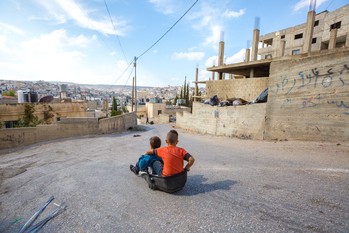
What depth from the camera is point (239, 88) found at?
11555 mm

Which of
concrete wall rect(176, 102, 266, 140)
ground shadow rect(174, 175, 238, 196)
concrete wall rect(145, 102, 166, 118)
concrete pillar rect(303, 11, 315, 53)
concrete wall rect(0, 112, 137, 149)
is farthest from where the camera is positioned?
concrete wall rect(145, 102, 166, 118)

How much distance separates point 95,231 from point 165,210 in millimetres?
957

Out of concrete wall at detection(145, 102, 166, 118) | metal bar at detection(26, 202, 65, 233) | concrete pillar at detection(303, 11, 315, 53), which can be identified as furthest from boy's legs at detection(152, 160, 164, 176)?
concrete wall at detection(145, 102, 166, 118)

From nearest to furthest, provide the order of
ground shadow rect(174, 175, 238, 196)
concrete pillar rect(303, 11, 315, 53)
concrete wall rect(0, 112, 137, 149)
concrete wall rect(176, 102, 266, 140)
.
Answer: ground shadow rect(174, 175, 238, 196), concrete wall rect(176, 102, 266, 140), concrete wall rect(0, 112, 137, 149), concrete pillar rect(303, 11, 315, 53)

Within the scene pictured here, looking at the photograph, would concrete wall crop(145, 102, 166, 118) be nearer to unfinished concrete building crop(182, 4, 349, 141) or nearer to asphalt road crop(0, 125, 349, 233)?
unfinished concrete building crop(182, 4, 349, 141)

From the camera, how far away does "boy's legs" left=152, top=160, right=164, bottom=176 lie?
299 centimetres

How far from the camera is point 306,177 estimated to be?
335cm

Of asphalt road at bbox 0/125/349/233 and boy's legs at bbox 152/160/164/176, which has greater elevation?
boy's legs at bbox 152/160/164/176

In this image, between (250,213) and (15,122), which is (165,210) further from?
(15,122)

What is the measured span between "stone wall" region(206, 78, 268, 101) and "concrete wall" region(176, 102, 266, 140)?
2.36m

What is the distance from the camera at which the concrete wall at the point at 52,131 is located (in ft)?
29.9

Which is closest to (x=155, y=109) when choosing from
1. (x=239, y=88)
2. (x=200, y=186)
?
(x=239, y=88)

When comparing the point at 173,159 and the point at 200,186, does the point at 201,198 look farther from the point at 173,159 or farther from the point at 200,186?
the point at 173,159

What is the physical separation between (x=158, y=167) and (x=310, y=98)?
6.12m
